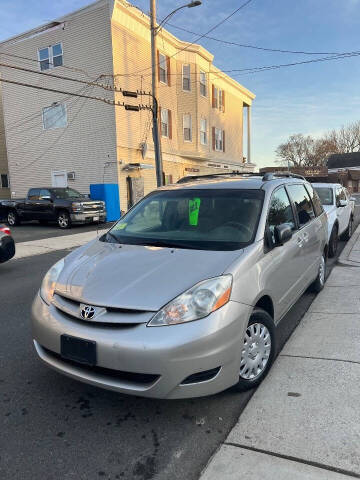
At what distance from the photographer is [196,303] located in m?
2.46

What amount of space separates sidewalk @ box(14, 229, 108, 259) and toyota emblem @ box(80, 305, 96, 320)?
6898 millimetres

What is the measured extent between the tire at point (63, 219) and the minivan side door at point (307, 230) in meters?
12.0

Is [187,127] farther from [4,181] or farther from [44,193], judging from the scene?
[4,181]

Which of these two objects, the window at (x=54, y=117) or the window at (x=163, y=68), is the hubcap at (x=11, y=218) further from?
the window at (x=163, y=68)

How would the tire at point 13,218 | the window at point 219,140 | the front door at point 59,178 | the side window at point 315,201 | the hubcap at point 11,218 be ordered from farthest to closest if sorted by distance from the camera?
the window at point 219,140 → the front door at point 59,178 → the hubcap at point 11,218 → the tire at point 13,218 → the side window at point 315,201

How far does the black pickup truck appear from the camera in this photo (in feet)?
49.7

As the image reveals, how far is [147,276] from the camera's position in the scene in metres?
2.67

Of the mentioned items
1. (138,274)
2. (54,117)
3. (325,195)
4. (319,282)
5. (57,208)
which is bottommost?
(319,282)

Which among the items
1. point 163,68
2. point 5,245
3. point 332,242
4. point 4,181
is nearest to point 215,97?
point 163,68

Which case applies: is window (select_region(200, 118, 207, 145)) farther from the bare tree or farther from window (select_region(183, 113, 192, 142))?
the bare tree

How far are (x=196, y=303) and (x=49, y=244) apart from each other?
946cm

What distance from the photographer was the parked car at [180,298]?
2.35 metres

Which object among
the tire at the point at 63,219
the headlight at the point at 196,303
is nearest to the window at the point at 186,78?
the tire at the point at 63,219

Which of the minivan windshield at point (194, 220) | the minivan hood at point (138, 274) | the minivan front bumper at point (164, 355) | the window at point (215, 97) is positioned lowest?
the minivan front bumper at point (164, 355)
